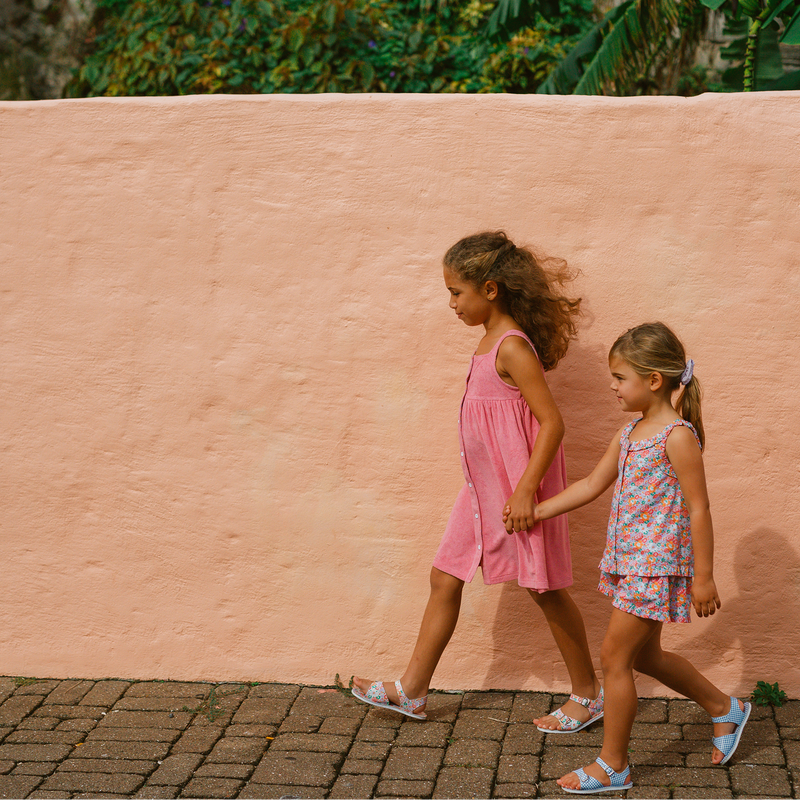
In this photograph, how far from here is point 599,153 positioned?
3.63 meters

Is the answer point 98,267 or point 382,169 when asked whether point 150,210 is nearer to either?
point 98,267

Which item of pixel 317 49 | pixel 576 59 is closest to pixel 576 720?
pixel 576 59

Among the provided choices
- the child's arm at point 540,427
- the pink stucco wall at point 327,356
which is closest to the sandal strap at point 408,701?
the pink stucco wall at point 327,356

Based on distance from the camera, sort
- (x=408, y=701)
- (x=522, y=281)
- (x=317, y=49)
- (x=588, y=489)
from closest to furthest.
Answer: (x=588, y=489) < (x=522, y=281) < (x=408, y=701) < (x=317, y=49)

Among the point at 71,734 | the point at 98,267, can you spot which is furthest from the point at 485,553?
the point at 98,267

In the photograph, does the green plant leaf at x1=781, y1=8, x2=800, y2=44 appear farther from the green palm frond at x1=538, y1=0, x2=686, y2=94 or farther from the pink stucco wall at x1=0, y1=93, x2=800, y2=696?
the green palm frond at x1=538, y1=0, x2=686, y2=94

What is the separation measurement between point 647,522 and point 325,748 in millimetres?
1456

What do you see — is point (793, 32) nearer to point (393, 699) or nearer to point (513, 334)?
point (513, 334)

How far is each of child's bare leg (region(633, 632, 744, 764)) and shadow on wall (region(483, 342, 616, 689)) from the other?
1.90 ft

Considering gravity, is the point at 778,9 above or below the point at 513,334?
above

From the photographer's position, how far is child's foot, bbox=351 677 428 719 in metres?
3.61

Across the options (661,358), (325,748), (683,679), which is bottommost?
(325,748)

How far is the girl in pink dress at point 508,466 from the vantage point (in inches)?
132

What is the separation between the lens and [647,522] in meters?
3.10
